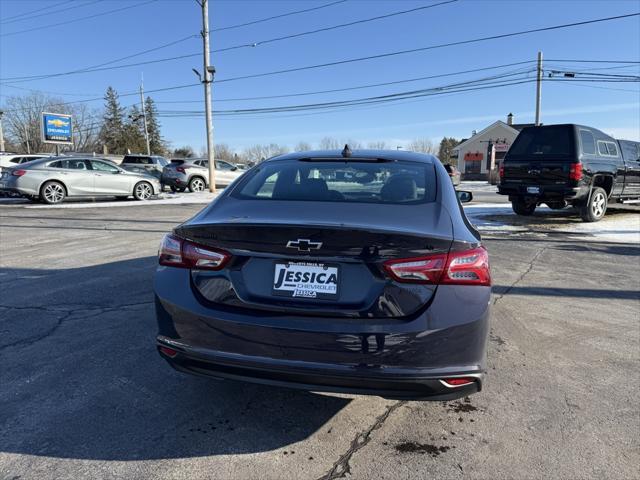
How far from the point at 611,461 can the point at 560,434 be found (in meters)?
0.28

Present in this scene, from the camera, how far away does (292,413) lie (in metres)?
2.74

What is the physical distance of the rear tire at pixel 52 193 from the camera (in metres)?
14.6

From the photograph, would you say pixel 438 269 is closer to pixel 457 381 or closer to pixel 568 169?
pixel 457 381

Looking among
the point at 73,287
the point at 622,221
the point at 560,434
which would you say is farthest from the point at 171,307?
the point at 622,221

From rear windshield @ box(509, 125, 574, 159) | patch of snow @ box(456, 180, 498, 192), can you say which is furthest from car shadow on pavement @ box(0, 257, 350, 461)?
patch of snow @ box(456, 180, 498, 192)

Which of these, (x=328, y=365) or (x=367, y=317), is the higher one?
(x=367, y=317)

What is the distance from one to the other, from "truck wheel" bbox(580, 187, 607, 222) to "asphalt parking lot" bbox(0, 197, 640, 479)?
692cm

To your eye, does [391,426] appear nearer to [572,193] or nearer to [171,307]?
[171,307]

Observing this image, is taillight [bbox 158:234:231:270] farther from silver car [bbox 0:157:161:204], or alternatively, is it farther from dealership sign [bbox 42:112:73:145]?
dealership sign [bbox 42:112:73:145]

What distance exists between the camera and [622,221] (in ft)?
37.6

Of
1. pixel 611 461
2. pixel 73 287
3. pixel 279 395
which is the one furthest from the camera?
pixel 73 287

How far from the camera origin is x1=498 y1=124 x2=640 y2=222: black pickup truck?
10.2 m

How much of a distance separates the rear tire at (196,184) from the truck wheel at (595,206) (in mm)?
16935

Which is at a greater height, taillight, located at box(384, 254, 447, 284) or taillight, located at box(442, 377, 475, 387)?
taillight, located at box(384, 254, 447, 284)
